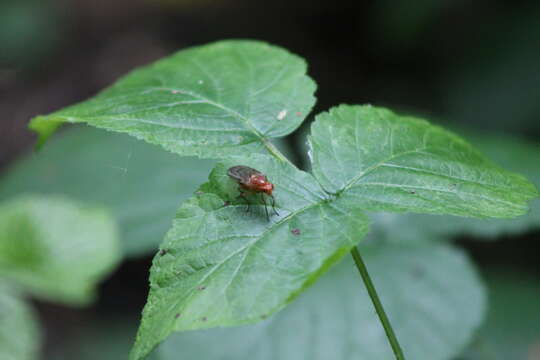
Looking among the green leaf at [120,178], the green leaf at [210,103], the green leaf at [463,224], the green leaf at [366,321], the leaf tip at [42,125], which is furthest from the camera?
the green leaf at [120,178]

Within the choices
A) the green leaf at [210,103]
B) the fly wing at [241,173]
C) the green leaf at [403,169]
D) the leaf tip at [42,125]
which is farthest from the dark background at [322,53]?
the fly wing at [241,173]

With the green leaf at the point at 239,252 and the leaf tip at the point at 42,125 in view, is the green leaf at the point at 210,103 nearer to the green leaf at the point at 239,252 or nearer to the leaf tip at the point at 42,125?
the leaf tip at the point at 42,125

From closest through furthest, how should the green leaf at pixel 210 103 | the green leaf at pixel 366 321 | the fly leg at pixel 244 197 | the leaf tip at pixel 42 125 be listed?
1. the fly leg at pixel 244 197
2. the green leaf at pixel 210 103
3. the leaf tip at pixel 42 125
4. the green leaf at pixel 366 321

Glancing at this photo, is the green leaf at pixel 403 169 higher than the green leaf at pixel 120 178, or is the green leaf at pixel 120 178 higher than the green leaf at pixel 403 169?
the green leaf at pixel 403 169

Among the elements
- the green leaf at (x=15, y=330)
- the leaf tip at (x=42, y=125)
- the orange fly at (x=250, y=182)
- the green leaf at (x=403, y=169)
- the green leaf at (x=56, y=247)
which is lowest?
the green leaf at (x=15, y=330)

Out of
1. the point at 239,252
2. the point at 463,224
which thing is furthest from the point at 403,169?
the point at 463,224

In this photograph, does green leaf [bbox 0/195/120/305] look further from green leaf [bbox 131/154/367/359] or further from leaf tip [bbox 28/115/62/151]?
green leaf [bbox 131/154/367/359]

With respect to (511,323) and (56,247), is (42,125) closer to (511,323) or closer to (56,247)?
(56,247)

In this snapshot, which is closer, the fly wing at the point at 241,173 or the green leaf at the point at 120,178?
the fly wing at the point at 241,173
